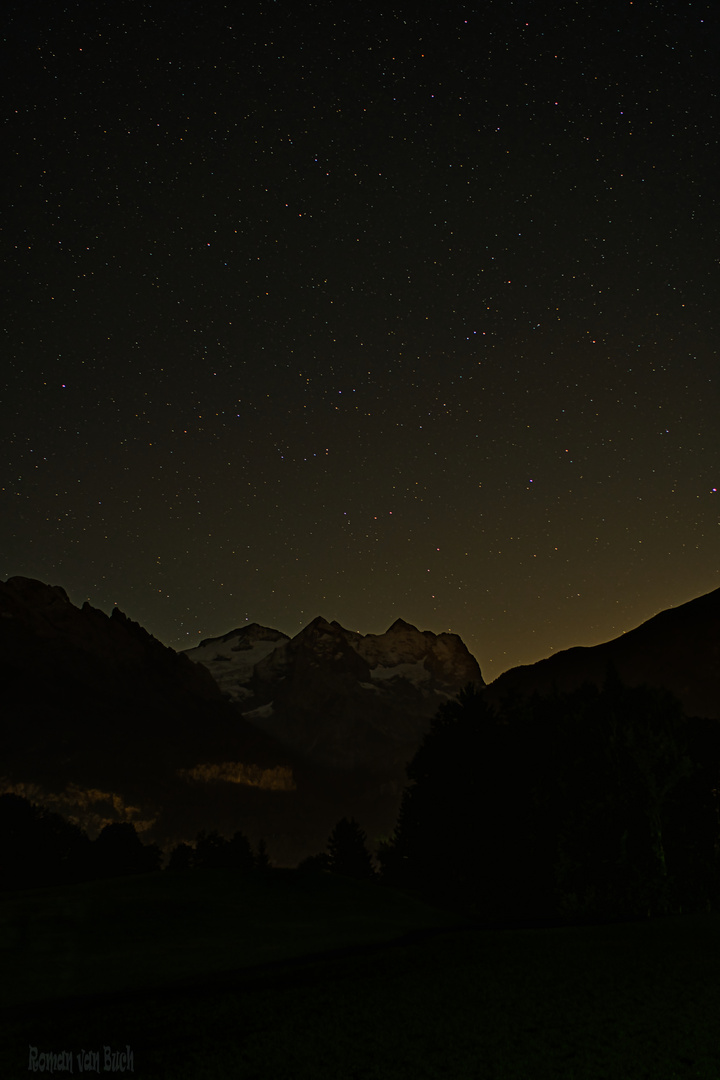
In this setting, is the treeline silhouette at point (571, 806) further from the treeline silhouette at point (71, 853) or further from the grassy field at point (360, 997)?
the treeline silhouette at point (71, 853)

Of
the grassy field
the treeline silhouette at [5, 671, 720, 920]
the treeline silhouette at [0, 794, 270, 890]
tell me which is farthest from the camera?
the treeline silhouette at [0, 794, 270, 890]

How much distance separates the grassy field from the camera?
1394 cm

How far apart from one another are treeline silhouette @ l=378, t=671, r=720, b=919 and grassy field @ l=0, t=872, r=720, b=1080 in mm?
28162

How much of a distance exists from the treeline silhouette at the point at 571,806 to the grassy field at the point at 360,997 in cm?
2816

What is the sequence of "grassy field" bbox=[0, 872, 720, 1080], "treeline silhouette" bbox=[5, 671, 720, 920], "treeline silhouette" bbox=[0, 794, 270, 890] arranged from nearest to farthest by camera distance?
1. "grassy field" bbox=[0, 872, 720, 1080]
2. "treeline silhouette" bbox=[5, 671, 720, 920]
3. "treeline silhouette" bbox=[0, 794, 270, 890]

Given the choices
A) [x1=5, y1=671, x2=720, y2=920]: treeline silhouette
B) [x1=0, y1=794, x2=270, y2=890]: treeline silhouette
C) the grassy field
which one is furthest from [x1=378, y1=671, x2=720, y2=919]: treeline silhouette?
[x1=0, y1=794, x2=270, y2=890]: treeline silhouette

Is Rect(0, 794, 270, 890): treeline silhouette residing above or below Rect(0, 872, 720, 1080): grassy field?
below

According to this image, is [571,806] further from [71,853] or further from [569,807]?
[71,853]

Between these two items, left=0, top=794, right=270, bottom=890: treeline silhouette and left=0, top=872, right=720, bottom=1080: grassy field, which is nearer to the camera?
left=0, top=872, right=720, bottom=1080: grassy field

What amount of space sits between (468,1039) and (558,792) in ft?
167

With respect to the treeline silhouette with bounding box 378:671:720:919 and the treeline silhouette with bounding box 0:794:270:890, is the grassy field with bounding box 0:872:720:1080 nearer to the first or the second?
the treeline silhouette with bounding box 378:671:720:919

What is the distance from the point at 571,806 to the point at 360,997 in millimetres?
47381

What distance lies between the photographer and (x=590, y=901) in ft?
185

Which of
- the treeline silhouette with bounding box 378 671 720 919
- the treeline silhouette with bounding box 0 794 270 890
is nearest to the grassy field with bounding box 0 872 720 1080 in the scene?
the treeline silhouette with bounding box 378 671 720 919
